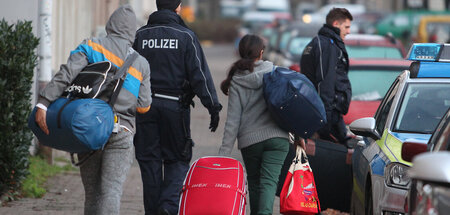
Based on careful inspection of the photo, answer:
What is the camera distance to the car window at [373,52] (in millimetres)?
14666

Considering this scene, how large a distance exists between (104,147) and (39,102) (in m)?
0.52

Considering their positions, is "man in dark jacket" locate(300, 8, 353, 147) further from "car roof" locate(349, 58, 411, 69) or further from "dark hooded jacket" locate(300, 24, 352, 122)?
"car roof" locate(349, 58, 411, 69)

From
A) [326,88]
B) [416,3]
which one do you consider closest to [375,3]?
[416,3]

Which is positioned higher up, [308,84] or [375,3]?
[308,84]

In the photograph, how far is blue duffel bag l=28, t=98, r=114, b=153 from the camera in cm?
619

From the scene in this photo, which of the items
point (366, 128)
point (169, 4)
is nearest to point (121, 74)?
point (169, 4)

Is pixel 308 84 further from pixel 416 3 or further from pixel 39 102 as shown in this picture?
pixel 416 3

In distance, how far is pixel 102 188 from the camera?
6660 millimetres

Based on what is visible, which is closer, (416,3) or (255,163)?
(255,163)

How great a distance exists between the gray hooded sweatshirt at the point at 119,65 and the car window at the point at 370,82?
4.97 m

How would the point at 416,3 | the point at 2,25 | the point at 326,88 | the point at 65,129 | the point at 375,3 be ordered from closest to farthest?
1. the point at 65,129
2. the point at 2,25
3. the point at 326,88
4. the point at 416,3
5. the point at 375,3

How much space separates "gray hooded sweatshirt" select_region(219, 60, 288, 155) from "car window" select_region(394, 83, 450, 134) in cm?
94

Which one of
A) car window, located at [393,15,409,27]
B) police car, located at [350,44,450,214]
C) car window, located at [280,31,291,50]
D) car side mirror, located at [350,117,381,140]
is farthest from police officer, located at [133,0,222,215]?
car window, located at [393,15,409,27]

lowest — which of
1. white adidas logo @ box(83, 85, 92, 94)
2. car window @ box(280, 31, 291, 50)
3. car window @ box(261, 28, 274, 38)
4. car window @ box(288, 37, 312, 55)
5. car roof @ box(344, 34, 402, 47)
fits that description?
car window @ box(261, 28, 274, 38)
